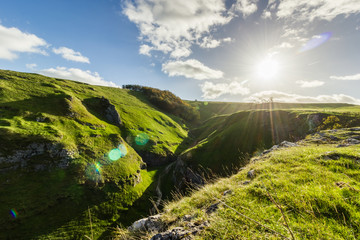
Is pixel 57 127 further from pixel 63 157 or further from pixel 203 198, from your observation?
pixel 203 198

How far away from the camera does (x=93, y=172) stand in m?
29.3

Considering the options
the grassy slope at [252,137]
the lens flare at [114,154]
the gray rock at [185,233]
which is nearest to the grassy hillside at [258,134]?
the grassy slope at [252,137]

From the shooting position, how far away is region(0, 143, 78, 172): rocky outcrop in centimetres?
2347

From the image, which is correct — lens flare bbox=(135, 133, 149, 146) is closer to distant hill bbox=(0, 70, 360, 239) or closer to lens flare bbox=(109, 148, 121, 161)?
distant hill bbox=(0, 70, 360, 239)

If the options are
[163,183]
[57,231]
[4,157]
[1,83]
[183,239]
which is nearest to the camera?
[183,239]

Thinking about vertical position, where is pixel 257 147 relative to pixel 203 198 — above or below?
below

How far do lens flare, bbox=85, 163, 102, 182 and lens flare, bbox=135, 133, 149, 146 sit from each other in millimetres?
22772

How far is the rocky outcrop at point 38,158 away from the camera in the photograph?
924 inches

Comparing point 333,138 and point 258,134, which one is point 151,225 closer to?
point 333,138

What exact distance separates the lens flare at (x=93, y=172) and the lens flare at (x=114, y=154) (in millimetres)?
5088

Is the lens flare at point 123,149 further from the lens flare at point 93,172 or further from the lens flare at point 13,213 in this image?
the lens flare at point 13,213

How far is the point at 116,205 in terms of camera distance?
27266 mm

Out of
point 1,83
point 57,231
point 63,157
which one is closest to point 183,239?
point 57,231

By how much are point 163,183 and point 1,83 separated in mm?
58342
